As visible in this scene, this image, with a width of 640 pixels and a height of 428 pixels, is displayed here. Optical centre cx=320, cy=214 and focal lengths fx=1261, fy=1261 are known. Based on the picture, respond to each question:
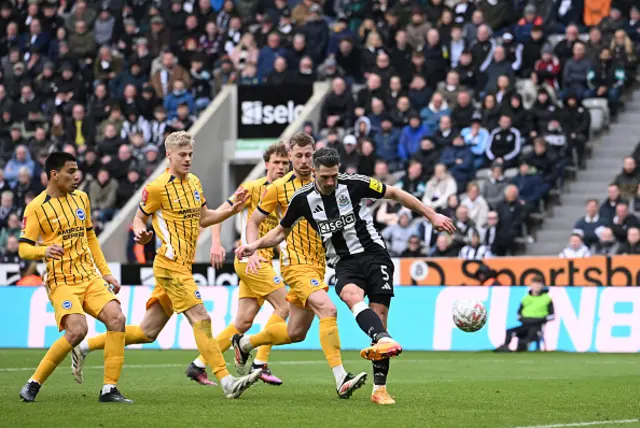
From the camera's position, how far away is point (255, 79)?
28.9 metres

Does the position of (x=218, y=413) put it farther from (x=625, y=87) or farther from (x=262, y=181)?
(x=625, y=87)

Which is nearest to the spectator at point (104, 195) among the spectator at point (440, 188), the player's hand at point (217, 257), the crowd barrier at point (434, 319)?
the crowd barrier at point (434, 319)

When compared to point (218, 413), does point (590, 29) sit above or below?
above

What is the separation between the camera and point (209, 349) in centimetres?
1148

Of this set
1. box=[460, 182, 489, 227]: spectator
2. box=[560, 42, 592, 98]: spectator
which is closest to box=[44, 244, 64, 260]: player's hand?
box=[460, 182, 489, 227]: spectator

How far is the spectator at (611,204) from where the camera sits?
2202 centimetres

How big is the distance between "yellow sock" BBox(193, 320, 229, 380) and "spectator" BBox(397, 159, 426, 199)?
42.5 ft

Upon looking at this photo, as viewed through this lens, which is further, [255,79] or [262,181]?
[255,79]

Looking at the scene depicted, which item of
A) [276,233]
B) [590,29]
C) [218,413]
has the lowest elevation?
[218,413]

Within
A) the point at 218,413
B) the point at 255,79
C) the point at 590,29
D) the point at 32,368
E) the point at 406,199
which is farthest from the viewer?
the point at 255,79

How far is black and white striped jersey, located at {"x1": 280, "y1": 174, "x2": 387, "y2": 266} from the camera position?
36.7 feet

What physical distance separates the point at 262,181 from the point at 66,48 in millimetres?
20353

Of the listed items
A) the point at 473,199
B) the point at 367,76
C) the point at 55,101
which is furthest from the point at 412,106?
the point at 55,101

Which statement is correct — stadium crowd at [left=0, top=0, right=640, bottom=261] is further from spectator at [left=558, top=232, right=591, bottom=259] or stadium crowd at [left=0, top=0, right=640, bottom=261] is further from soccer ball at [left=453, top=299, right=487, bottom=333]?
soccer ball at [left=453, top=299, right=487, bottom=333]
